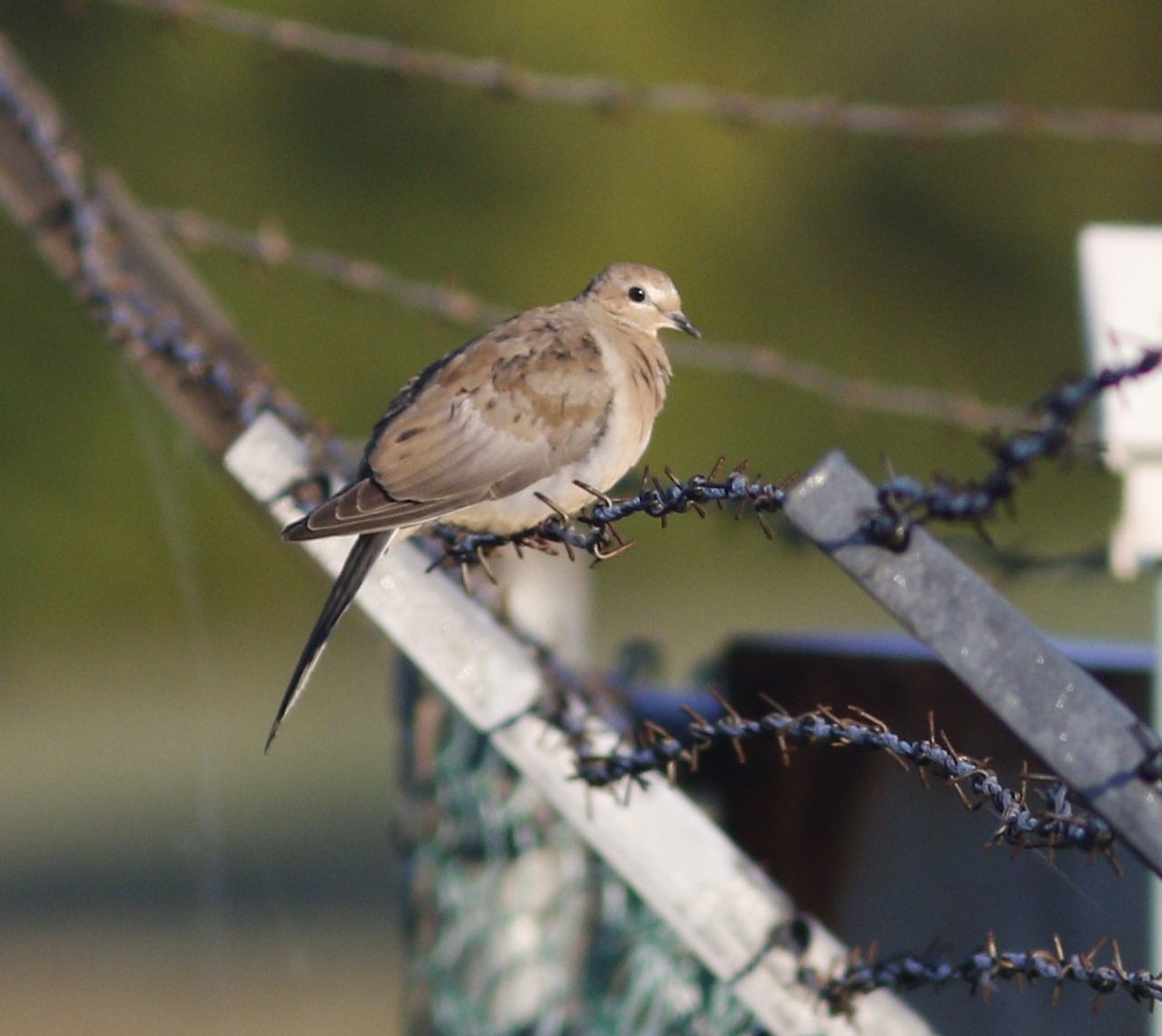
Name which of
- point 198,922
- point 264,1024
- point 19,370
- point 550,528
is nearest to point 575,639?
point 550,528

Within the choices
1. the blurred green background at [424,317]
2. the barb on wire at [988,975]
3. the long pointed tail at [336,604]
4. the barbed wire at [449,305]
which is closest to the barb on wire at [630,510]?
the long pointed tail at [336,604]

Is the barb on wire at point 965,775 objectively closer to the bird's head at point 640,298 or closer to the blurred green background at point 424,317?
the bird's head at point 640,298

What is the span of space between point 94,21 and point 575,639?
8915mm

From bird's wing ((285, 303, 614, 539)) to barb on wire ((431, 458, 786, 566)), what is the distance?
0.10 metres

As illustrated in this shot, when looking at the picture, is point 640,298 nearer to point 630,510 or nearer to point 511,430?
point 511,430

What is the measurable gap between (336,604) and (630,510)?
60 cm

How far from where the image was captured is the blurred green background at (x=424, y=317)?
1090 centimetres

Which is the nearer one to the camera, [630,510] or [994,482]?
[994,482]

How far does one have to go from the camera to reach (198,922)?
9180mm

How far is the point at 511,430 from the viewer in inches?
122

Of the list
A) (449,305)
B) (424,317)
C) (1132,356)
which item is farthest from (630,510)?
(424,317)

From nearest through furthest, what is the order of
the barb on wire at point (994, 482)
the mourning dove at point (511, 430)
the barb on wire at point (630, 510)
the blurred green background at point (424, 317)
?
the barb on wire at point (994, 482), the barb on wire at point (630, 510), the mourning dove at point (511, 430), the blurred green background at point (424, 317)

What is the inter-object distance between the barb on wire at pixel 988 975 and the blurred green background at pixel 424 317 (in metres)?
7.25

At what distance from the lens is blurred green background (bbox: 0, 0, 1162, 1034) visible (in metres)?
10.9
